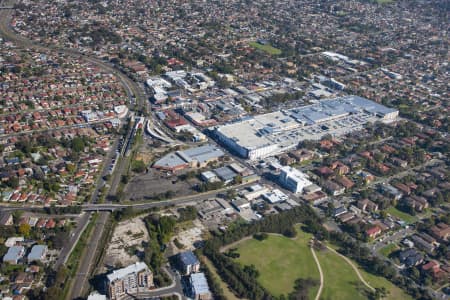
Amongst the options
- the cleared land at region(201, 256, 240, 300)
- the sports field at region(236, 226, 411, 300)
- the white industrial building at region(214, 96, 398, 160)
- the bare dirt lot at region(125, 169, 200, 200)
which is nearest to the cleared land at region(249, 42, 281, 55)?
the white industrial building at region(214, 96, 398, 160)

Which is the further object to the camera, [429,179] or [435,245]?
[429,179]

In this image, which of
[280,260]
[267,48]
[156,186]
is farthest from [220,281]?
[267,48]

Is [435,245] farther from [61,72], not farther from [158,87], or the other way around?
[61,72]

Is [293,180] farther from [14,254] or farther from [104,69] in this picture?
[104,69]

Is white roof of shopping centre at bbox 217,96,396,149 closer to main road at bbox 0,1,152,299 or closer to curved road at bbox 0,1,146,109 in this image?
main road at bbox 0,1,152,299

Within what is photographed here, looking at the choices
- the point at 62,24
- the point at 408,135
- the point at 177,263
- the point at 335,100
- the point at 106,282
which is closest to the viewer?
the point at 106,282

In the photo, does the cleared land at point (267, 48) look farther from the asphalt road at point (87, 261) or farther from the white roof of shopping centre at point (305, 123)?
the asphalt road at point (87, 261)

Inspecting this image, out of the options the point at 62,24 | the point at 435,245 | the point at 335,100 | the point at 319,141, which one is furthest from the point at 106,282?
the point at 62,24
